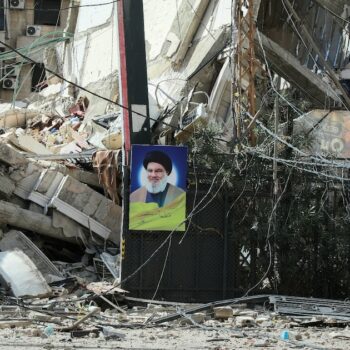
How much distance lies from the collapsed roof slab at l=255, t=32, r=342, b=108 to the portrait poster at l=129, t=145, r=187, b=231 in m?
3.22

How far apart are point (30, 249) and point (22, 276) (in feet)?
5.49

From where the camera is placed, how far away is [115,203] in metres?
17.0

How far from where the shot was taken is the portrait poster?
47.1ft

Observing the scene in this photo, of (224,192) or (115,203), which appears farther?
(115,203)

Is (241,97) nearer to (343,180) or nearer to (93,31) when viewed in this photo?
(343,180)

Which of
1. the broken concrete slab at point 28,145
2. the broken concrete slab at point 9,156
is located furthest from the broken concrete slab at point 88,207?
the broken concrete slab at point 28,145

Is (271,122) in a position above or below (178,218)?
above

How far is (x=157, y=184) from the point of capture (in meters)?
14.4

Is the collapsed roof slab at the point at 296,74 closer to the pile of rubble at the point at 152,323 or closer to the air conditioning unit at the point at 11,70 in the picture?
the pile of rubble at the point at 152,323

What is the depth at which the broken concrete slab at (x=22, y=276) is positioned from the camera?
Result: 1380 cm

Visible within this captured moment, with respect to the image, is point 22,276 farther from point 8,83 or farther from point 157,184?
point 8,83

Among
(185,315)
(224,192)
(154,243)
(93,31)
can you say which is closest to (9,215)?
(154,243)

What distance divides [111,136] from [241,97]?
164 inches

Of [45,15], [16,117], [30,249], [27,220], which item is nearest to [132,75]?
[27,220]
